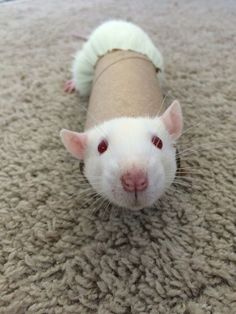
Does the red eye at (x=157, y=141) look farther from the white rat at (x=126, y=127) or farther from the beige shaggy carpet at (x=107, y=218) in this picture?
the beige shaggy carpet at (x=107, y=218)

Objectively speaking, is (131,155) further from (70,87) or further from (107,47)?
(70,87)

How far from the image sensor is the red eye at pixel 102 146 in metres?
0.78

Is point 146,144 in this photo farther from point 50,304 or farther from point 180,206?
point 50,304

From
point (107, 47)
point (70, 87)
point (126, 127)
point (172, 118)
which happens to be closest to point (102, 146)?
point (126, 127)

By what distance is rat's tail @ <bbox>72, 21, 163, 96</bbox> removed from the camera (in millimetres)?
1102

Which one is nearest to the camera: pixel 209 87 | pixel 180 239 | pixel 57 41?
pixel 180 239

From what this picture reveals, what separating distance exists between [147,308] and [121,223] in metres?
0.19

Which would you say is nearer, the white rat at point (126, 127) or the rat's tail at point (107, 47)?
the white rat at point (126, 127)

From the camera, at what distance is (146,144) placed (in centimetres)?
74

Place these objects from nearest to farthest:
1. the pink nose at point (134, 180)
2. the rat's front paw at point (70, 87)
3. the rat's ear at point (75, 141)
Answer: the pink nose at point (134, 180), the rat's ear at point (75, 141), the rat's front paw at point (70, 87)

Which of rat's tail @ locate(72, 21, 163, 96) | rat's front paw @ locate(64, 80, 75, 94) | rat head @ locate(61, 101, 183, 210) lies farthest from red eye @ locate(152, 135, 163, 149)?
rat's front paw @ locate(64, 80, 75, 94)

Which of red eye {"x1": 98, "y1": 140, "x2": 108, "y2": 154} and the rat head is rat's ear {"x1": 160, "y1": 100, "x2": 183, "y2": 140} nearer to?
the rat head

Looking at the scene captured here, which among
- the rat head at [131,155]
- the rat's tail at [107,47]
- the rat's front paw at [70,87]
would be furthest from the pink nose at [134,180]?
the rat's front paw at [70,87]

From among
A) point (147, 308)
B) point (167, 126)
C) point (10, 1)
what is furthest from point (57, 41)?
point (147, 308)
